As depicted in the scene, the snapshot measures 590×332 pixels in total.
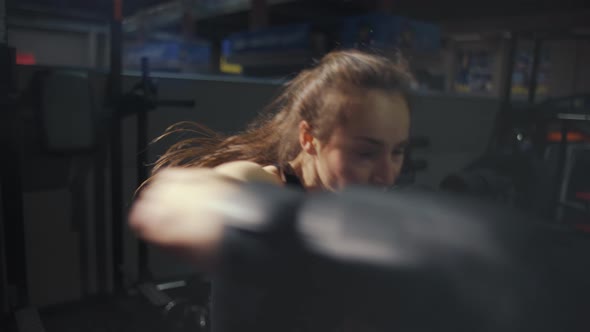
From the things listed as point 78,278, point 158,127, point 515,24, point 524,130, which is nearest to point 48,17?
point 158,127

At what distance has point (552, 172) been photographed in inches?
88.1

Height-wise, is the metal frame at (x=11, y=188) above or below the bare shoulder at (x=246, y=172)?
below

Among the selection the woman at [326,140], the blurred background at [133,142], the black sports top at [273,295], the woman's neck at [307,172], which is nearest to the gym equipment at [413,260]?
the black sports top at [273,295]

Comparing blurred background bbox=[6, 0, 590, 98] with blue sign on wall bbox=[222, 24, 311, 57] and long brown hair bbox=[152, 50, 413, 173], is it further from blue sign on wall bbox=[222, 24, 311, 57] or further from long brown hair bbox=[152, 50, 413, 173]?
long brown hair bbox=[152, 50, 413, 173]

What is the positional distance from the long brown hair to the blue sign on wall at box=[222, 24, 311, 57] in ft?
5.07

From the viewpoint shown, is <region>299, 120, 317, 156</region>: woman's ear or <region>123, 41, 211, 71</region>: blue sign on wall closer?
<region>299, 120, 317, 156</region>: woman's ear

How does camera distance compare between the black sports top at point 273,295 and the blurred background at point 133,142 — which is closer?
the black sports top at point 273,295

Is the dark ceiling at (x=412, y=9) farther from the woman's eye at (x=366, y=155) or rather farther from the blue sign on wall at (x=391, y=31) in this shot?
the woman's eye at (x=366, y=155)

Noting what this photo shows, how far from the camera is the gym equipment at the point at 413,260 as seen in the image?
0.16m

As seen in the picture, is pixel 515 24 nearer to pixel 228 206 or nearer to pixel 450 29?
pixel 450 29

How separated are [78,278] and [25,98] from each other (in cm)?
68

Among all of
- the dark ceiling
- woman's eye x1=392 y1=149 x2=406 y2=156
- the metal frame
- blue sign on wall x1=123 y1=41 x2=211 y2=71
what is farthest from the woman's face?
blue sign on wall x1=123 y1=41 x2=211 y2=71

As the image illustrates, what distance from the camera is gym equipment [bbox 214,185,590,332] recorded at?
0.53ft

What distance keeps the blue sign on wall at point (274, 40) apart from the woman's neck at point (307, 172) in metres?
1.63
